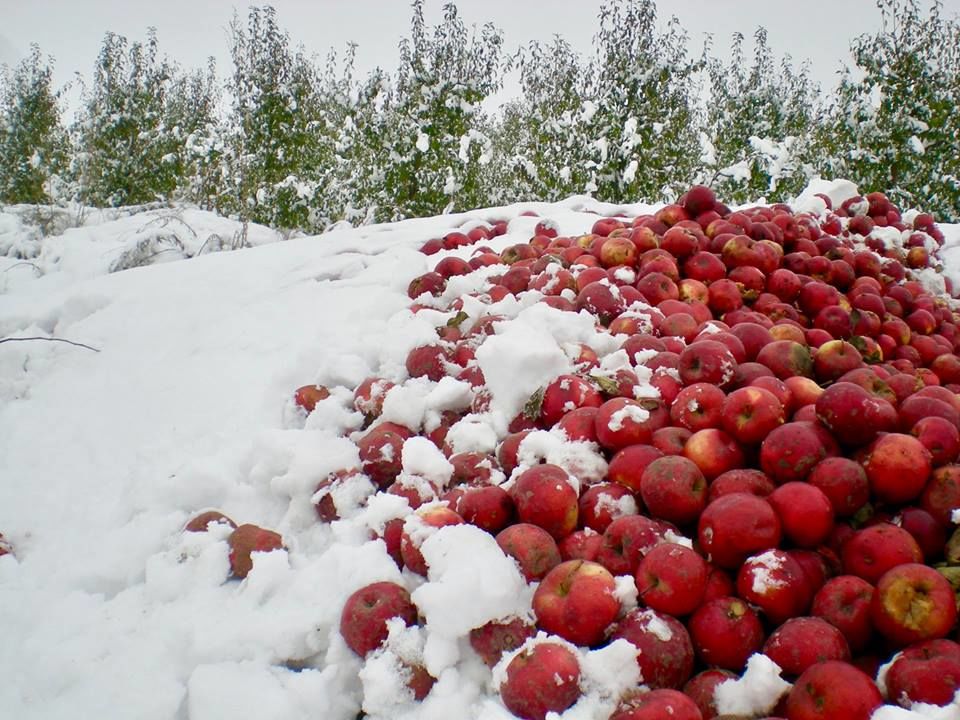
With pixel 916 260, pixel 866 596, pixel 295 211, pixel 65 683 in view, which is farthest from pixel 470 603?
pixel 295 211

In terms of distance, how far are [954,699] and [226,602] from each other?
161cm

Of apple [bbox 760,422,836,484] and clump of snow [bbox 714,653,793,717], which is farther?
apple [bbox 760,422,836,484]

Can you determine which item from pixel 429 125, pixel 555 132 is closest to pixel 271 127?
pixel 429 125

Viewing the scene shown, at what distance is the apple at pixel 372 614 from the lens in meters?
1.44

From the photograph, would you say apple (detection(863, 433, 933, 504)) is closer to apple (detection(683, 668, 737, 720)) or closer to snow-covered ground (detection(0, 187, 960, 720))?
apple (detection(683, 668, 737, 720))

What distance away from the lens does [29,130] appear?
17891 mm

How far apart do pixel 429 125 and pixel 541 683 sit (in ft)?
31.9

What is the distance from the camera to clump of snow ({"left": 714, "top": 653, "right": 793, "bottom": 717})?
1.18 meters

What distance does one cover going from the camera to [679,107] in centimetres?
1095

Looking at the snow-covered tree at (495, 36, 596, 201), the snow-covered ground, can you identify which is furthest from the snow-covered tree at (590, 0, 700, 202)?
the snow-covered ground

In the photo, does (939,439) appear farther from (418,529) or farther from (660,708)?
(418,529)

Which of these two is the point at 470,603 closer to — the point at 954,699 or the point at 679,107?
the point at 954,699

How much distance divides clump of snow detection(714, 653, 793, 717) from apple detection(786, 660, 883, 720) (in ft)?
0.11

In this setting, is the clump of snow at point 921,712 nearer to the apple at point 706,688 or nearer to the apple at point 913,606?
the apple at point 913,606
